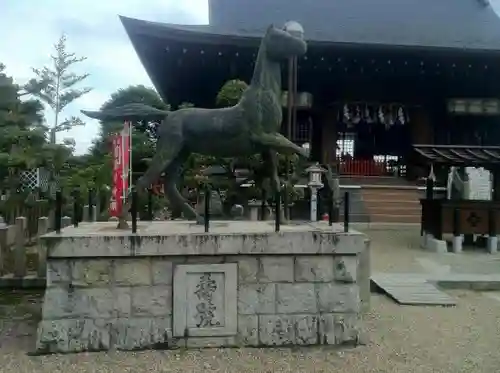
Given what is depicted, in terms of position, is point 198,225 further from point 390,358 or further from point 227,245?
point 390,358

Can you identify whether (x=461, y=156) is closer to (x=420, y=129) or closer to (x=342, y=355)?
(x=420, y=129)

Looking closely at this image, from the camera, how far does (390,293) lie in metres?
6.24

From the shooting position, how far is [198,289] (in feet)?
13.1

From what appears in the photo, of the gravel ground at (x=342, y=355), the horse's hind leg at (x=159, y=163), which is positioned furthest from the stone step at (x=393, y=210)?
the horse's hind leg at (x=159, y=163)

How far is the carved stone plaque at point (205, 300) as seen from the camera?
3.98 metres

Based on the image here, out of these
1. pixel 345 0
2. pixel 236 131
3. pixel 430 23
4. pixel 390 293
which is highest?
pixel 345 0

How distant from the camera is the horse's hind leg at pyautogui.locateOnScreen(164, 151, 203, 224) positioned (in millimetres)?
4793

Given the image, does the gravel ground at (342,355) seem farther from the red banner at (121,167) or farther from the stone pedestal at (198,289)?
the red banner at (121,167)

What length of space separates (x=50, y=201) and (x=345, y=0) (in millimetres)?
13429

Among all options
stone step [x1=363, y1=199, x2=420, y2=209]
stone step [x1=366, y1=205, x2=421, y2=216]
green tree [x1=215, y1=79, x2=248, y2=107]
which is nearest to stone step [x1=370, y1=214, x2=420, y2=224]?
stone step [x1=366, y1=205, x2=421, y2=216]

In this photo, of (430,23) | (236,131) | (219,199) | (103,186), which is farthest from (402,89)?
(236,131)

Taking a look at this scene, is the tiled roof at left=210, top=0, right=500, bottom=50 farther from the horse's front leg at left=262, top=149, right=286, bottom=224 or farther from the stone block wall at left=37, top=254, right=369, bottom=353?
the stone block wall at left=37, top=254, right=369, bottom=353

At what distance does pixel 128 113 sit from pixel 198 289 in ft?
5.85

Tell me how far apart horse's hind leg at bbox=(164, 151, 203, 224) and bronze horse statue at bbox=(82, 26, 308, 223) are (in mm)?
146
